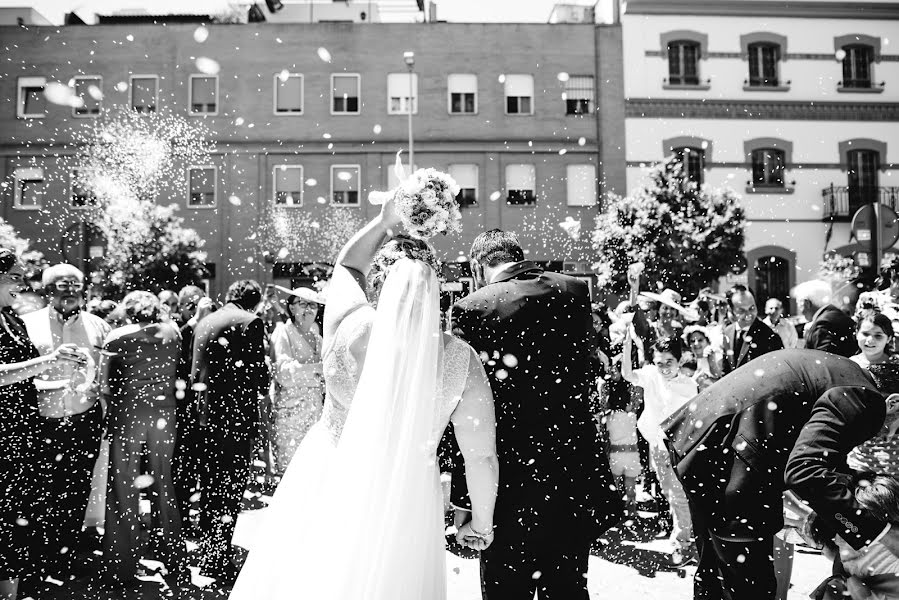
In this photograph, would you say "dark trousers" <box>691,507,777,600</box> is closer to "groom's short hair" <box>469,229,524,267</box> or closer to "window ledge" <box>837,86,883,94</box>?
"groom's short hair" <box>469,229,524,267</box>

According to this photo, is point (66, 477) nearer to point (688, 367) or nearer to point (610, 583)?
point (610, 583)

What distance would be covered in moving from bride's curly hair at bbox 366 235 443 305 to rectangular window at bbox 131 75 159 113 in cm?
2219

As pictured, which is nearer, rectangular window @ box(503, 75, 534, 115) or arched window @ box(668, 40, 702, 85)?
arched window @ box(668, 40, 702, 85)

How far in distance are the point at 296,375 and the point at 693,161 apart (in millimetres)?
17686

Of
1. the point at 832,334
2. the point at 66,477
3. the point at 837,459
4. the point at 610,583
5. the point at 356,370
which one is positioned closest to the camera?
the point at 837,459

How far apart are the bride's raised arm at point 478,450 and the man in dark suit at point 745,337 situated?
4.23 meters

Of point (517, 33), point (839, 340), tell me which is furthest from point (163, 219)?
point (839, 340)

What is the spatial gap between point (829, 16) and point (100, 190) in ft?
76.4

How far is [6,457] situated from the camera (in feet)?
12.1

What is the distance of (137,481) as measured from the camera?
4883 mm

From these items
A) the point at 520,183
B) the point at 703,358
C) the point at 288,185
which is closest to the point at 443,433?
the point at 703,358

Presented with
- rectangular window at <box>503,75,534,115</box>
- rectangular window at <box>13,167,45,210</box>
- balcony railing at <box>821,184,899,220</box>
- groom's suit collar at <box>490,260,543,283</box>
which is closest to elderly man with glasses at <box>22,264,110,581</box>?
groom's suit collar at <box>490,260,543,283</box>

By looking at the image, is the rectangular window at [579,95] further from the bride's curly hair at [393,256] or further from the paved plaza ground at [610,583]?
the bride's curly hair at [393,256]

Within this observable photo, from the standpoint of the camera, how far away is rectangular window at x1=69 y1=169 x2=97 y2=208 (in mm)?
22047
